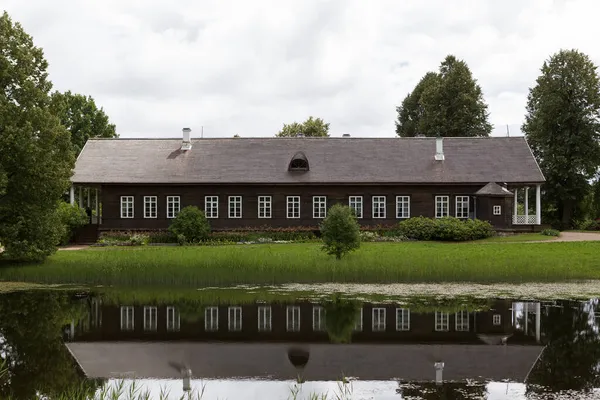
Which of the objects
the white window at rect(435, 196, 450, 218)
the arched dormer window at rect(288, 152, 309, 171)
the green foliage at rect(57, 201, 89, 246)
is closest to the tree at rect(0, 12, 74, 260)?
the green foliage at rect(57, 201, 89, 246)

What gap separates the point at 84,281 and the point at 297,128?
46.2m

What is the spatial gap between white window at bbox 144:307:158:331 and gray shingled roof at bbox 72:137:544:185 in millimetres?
20042

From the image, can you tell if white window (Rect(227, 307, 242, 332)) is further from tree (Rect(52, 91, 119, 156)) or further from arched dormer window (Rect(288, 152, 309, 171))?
tree (Rect(52, 91, 119, 156))

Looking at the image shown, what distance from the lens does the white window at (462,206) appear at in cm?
3647

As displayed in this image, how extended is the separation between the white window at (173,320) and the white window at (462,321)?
5742mm

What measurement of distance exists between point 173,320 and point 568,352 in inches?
314

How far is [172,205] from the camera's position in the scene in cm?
3672

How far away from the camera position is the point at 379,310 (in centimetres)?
1608

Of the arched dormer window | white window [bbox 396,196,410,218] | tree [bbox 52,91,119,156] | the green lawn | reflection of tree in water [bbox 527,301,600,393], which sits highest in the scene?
tree [bbox 52,91,119,156]

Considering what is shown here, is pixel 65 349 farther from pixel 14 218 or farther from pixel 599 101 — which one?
pixel 599 101

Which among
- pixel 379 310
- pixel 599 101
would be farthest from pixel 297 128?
pixel 379 310

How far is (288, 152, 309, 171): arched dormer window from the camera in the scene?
1454 inches

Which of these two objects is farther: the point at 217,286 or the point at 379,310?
the point at 217,286

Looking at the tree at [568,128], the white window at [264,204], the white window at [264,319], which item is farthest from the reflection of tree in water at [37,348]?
the tree at [568,128]
